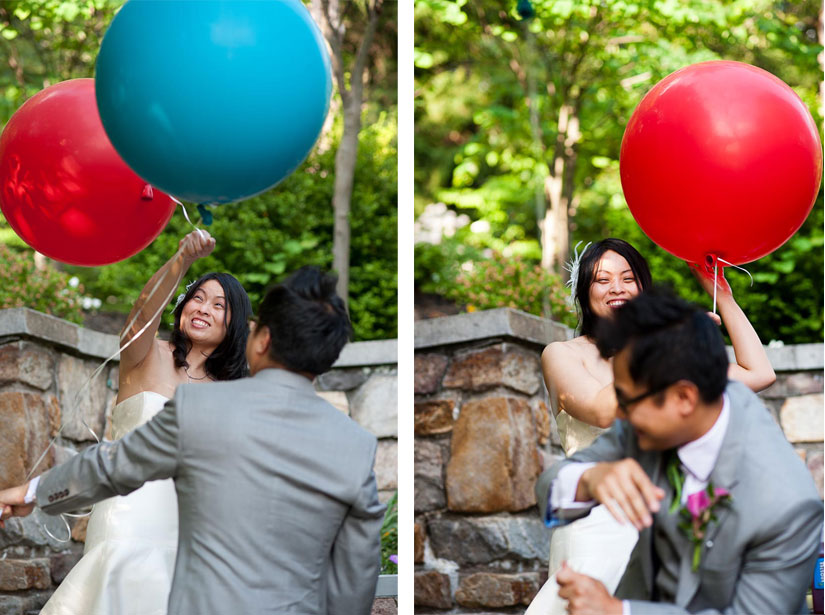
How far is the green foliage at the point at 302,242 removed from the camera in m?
5.36

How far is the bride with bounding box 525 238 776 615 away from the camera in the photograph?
2.66 m

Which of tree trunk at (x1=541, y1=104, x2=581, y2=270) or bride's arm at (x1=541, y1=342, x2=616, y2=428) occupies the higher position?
tree trunk at (x1=541, y1=104, x2=581, y2=270)

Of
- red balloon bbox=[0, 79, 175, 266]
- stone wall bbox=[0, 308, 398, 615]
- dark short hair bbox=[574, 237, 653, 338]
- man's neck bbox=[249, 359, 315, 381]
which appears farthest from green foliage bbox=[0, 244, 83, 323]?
man's neck bbox=[249, 359, 315, 381]

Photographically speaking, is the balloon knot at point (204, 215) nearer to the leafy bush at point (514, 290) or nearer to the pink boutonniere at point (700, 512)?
the pink boutonniere at point (700, 512)

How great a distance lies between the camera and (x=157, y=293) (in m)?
2.78

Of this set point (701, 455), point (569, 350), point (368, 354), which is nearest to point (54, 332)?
point (368, 354)

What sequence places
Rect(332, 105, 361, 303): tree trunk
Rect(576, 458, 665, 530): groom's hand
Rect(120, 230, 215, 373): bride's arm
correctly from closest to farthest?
Rect(576, 458, 665, 530): groom's hand, Rect(120, 230, 215, 373): bride's arm, Rect(332, 105, 361, 303): tree trunk

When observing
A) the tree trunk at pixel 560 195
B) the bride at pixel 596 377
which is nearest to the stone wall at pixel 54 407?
the bride at pixel 596 377

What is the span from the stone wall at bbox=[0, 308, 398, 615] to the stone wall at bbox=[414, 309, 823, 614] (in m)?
0.20

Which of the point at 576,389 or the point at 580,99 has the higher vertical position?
the point at 580,99

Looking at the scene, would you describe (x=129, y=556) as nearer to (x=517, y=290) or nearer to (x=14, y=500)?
(x=14, y=500)

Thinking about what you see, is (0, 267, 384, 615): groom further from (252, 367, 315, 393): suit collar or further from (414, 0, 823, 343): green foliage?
(414, 0, 823, 343): green foliage

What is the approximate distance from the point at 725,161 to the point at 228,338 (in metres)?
1.54

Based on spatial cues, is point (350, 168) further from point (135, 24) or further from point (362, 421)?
point (135, 24)
